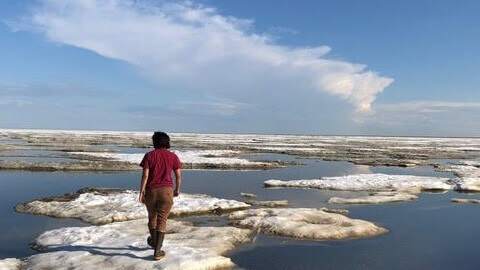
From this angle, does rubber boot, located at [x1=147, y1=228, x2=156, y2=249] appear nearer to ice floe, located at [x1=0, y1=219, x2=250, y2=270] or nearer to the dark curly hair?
ice floe, located at [x1=0, y1=219, x2=250, y2=270]

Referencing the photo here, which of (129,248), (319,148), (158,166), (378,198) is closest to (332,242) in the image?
(129,248)

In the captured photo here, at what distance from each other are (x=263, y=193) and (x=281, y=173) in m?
11.8

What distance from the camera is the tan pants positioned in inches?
428

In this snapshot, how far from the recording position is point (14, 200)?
2159 centimetres

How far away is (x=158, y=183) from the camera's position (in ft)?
35.7

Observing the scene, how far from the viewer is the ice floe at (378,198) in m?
22.7

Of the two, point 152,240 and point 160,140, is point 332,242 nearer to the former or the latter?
point 152,240

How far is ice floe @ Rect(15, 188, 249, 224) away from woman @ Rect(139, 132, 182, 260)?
6.47 metres

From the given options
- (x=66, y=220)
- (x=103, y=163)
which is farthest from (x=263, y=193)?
(x=103, y=163)

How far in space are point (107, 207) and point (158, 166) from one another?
8969 millimetres

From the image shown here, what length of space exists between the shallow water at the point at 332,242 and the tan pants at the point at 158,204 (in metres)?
2.25

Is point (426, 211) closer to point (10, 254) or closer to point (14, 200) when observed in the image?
point (10, 254)

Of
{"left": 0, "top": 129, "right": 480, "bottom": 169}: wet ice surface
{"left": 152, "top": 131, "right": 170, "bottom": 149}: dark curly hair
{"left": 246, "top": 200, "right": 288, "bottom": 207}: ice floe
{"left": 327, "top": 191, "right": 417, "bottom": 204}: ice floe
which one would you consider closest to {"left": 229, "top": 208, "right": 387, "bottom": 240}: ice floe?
{"left": 246, "top": 200, "right": 288, "bottom": 207}: ice floe

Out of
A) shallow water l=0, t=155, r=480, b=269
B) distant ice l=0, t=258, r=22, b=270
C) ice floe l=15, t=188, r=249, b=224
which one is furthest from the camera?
ice floe l=15, t=188, r=249, b=224
